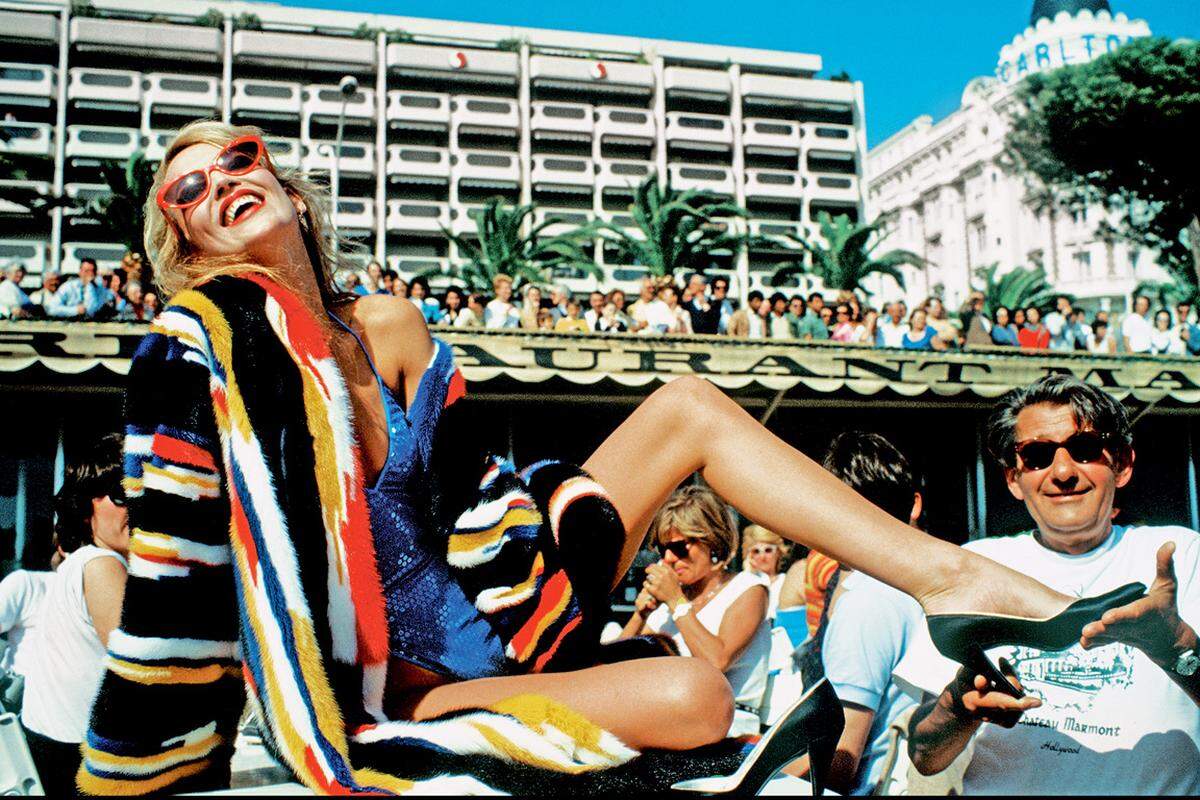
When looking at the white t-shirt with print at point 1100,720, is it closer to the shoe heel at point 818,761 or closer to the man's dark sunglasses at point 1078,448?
the man's dark sunglasses at point 1078,448

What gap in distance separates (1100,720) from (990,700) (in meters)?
0.61

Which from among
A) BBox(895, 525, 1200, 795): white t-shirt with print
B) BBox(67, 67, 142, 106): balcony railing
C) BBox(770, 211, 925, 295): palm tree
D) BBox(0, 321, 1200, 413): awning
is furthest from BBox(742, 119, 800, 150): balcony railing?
BBox(895, 525, 1200, 795): white t-shirt with print

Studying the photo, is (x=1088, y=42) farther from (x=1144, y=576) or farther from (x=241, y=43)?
(x=1144, y=576)

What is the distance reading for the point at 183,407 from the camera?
1731 millimetres

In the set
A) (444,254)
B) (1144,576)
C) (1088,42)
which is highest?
(1088,42)

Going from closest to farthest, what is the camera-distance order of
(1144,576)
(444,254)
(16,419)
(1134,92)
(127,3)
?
1. (1144,576)
2. (16,419)
3. (1134,92)
4. (127,3)
5. (444,254)

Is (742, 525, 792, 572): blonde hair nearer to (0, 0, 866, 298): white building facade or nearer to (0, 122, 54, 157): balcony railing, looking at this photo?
(0, 0, 866, 298): white building facade

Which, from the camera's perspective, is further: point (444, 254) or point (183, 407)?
point (444, 254)

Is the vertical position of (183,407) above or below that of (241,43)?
below

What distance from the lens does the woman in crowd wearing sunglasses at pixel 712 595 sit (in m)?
3.84

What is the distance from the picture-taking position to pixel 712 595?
4.14 metres

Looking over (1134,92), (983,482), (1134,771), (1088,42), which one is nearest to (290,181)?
(1134,771)

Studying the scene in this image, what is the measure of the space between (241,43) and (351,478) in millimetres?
50172

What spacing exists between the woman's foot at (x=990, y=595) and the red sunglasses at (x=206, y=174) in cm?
157
